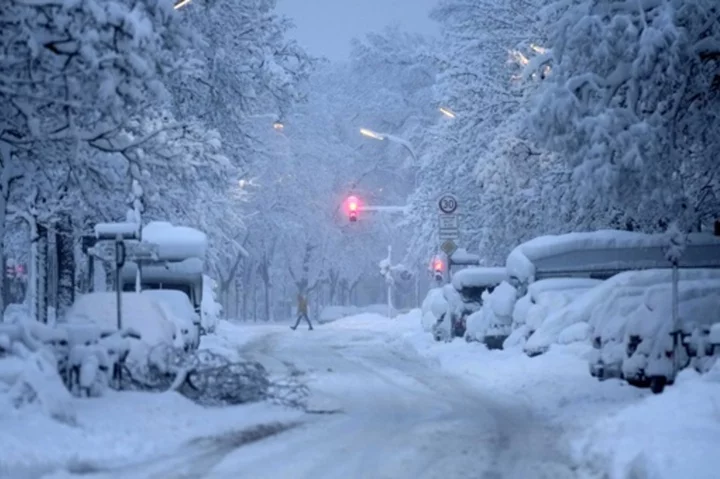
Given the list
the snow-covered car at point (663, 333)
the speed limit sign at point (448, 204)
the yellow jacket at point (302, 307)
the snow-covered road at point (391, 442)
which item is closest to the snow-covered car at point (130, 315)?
the snow-covered road at point (391, 442)

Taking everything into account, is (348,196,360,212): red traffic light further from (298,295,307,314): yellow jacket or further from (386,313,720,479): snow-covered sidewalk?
(386,313,720,479): snow-covered sidewalk

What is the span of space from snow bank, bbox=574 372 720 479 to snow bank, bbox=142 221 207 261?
19.0 m

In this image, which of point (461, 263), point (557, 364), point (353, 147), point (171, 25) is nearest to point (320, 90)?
point (353, 147)

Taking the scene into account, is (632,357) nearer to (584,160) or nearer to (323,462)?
(584,160)

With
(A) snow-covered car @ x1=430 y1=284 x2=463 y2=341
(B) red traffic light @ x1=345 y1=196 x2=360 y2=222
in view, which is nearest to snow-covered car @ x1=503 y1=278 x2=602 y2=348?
(A) snow-covered car @ x1=430 y1=284 x2=463 y2=341

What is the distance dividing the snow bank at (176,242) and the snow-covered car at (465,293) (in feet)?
23.5

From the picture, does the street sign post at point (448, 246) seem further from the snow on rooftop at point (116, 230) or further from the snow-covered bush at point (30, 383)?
the snow-covered bush at point (30, 383)

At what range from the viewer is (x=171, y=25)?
13.4 meters

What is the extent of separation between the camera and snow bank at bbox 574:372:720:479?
30.4 ft

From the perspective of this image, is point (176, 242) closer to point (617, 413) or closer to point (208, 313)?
point (208, 313)

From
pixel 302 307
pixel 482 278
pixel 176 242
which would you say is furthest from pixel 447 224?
pixel 302 307

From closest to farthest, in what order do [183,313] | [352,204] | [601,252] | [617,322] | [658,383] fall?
[658,383], [617,322], [601,252], [183,313], [352,204]

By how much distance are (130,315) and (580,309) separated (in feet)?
28.2

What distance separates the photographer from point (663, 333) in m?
15.0
